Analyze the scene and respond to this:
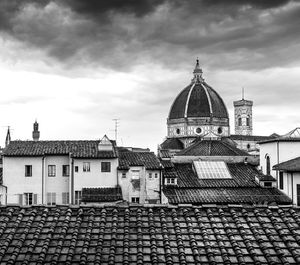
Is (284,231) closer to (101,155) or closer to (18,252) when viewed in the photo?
(18,252)

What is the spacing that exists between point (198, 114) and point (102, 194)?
68403 mm

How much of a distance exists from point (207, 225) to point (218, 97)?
99.3m

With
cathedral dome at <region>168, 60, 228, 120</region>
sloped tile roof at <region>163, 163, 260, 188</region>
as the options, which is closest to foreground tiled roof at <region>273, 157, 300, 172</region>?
sloped tile roof at <region>163, 163, 260, 188</region>

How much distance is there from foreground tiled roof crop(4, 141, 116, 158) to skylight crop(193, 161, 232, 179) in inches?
429

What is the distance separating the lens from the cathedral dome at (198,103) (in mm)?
104000

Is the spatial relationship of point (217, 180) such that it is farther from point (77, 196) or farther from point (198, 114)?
point (198, 114)

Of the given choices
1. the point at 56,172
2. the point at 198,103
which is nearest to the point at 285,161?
the point at 56,172

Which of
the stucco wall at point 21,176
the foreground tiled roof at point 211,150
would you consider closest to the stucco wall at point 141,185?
the stucco wall at point 21,176

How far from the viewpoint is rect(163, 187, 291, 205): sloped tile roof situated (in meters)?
39.6

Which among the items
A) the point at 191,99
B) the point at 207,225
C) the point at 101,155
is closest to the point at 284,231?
the point at 207,225

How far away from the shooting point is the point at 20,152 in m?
41.2

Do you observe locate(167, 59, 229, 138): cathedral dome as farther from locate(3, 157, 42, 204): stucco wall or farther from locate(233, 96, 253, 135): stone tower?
locate(3, 157, 42, 204): stucco wall

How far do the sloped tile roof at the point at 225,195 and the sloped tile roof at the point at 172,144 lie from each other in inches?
2147

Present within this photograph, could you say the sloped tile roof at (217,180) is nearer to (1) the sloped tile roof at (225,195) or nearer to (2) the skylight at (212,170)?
(2) the skylight at (212,170)
